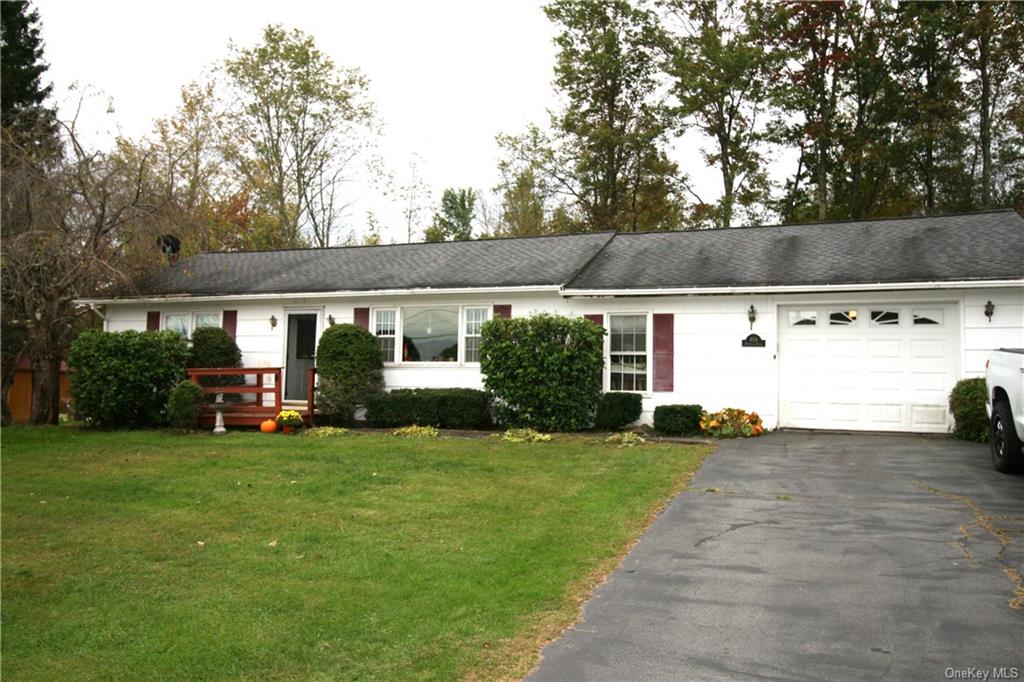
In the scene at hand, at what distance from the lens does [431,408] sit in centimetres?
1413

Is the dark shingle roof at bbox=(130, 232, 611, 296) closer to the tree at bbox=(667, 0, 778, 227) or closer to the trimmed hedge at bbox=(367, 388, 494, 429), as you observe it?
the trimmed hedge at bbox=(367, 388, 494, 429)

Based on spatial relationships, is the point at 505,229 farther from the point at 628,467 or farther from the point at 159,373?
the point at 628,467

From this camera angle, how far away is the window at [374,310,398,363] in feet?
51.0

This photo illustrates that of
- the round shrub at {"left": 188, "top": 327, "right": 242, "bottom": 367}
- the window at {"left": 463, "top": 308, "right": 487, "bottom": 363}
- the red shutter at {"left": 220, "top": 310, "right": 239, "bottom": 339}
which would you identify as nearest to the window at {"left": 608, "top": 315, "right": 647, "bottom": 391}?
the window at {"left": 463, "top": 308, "right": 487, "bottom": 363}

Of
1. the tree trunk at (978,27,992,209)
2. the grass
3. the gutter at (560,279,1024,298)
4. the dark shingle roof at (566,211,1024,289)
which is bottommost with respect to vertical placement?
the grass

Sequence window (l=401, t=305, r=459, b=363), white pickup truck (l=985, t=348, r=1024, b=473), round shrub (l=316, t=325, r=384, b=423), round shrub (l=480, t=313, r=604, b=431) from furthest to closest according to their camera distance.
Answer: window (l=401, t=305, r=459, b=363)
round shrub (l=316, t=325, r=384, b=423)
round shrub (l=480, t=313, r=604, b=431)
white pickup truck (l=985, t=348, r=1024, b=473)

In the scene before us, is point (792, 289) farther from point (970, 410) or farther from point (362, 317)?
point (362, 317)

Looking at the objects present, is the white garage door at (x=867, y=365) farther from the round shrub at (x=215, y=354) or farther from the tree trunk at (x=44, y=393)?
the tree trunk at (x=44, y=393)

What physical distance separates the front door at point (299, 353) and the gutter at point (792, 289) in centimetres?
613

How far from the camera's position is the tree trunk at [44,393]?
1545cm

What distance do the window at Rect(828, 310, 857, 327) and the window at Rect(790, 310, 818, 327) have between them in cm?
23

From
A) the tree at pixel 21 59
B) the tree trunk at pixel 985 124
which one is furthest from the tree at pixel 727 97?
the tree at pixel 21 59

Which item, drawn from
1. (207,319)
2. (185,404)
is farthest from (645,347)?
(207,319)

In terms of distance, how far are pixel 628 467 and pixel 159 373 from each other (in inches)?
378
